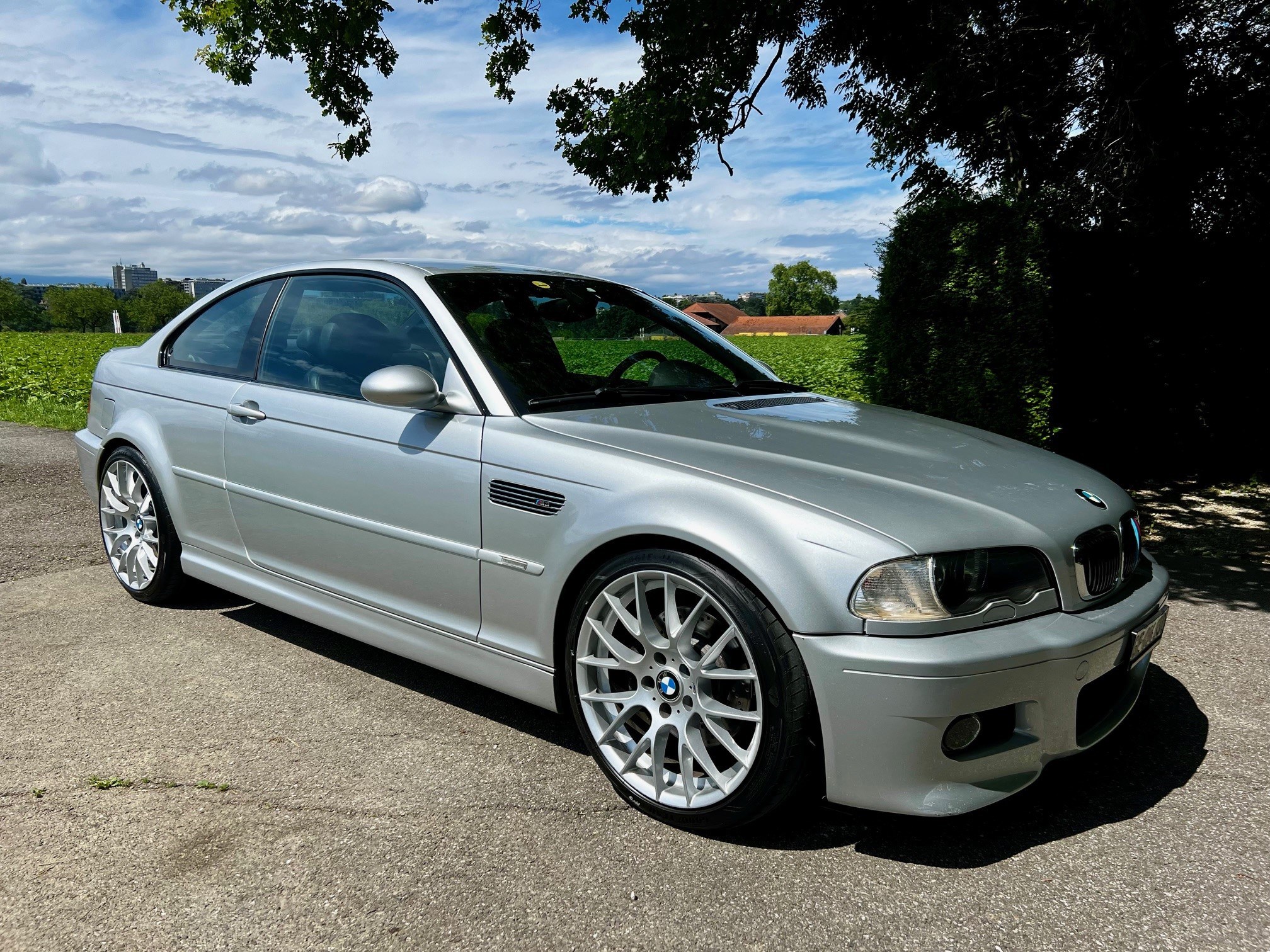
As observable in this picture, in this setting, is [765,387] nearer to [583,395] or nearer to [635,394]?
[635,394]

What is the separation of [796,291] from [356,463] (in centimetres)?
14727

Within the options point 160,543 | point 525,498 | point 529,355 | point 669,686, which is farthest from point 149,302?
point 669,686

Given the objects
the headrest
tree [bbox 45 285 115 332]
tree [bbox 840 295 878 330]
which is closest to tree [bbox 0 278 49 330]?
tree [bbox 45 285 115 332]

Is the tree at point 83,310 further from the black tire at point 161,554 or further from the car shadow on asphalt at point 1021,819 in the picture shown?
the car shadow on asphalt at point 1021,819

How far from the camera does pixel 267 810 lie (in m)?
2.79

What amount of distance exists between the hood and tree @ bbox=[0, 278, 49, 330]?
115997 mm

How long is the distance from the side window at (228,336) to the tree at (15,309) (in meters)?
114

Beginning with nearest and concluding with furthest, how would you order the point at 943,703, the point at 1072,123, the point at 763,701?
1. the point at 943,703
2. the point at 763,701
3. the point at 1072,123

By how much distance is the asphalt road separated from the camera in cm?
227

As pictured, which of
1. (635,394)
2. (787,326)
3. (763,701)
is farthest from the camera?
(787,326)

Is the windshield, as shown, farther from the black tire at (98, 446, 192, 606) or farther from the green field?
the black tire at (98, 446, 192, 606)

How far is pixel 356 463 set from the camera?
339 centimetres

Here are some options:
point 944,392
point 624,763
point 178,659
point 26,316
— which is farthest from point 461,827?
point 26,316

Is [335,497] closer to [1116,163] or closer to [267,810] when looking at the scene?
[267,810]
